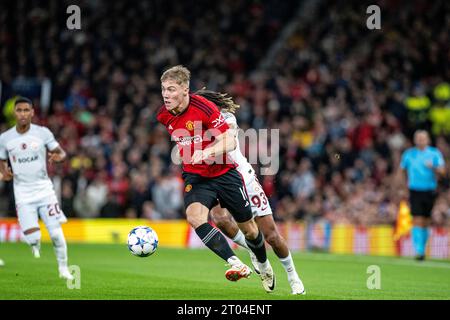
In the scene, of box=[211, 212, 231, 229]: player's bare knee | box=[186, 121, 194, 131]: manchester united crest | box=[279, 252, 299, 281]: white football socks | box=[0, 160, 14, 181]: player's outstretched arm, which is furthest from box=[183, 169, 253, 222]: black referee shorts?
box=[0, 160, 14, 181]: player's outstretched arm

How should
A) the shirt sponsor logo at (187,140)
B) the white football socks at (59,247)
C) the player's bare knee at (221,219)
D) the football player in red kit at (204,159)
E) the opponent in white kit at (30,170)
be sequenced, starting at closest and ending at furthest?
the football player in red kit at (204,159), the shirt sponsor logo at (187,140), the player's bare knee at (221,219), the white football socks at (59,247), the opponent in white kit at (30,170)

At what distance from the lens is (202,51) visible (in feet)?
92.1

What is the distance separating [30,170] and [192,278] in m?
2.73

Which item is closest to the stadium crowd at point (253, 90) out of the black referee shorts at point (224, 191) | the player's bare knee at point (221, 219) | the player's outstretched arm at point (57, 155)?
the player's outstretched arm at point (57, 155)

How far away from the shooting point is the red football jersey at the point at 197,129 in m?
10.2

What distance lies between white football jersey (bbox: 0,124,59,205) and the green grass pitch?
1.15 meters

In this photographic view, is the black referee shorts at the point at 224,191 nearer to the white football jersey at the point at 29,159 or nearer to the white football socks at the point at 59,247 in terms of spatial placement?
the white football socks at the point at 59,247

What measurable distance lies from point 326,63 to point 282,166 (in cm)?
483

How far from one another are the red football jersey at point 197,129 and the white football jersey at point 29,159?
300cm

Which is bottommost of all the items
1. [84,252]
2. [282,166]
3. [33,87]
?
[84,252]

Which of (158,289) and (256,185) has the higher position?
(256,185)

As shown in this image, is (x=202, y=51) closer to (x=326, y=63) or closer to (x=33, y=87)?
(x=326, y=63)

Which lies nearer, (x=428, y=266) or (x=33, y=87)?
(x=428, y=266)

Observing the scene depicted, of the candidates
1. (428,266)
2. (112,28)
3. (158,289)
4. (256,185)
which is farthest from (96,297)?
A: (112,28)
